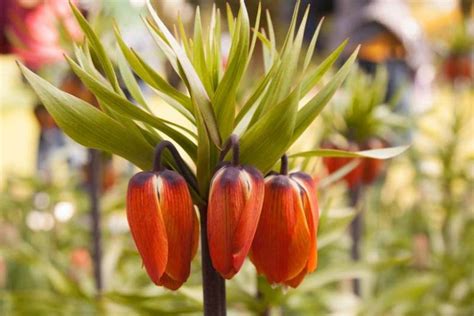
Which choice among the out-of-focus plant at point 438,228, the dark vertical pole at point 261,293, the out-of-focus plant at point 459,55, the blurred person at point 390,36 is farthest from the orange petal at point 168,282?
the out-of-focus plant at point 459,55

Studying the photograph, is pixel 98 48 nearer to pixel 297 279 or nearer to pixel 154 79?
pixel 154 79

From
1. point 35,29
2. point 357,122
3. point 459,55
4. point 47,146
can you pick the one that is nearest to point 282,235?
point 357,122

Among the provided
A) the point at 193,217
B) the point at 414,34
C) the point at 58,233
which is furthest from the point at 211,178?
the point at 414,34

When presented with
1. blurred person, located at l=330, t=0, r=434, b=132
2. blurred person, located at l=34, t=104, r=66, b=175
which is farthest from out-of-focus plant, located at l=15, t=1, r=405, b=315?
blurred person, located at l=330, t=0, r=434, b=132

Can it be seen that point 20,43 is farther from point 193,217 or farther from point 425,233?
point 425,233

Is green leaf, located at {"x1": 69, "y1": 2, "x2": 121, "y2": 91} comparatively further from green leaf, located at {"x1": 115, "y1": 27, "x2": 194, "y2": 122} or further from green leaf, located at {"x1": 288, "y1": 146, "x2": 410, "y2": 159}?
green leaf, located at {"x1": 288, "y1": 146, "x2": 410, "y2": 159}
